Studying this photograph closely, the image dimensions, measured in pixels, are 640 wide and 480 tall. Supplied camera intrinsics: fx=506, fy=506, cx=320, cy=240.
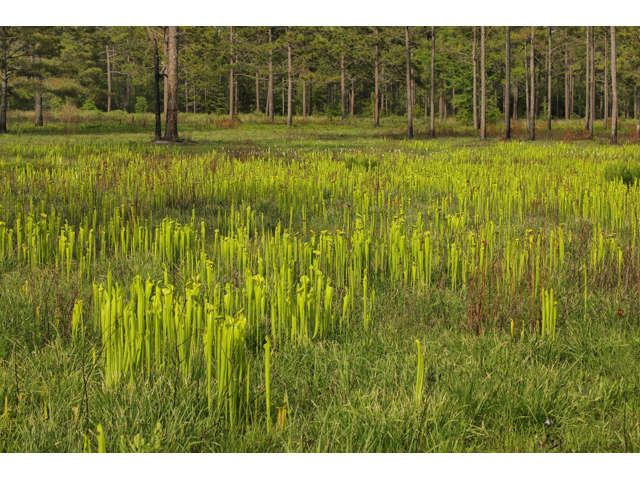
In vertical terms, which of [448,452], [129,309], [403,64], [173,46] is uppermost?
[403,64]

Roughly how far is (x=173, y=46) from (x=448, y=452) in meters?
19.9

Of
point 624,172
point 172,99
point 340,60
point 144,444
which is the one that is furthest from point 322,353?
point 340,60

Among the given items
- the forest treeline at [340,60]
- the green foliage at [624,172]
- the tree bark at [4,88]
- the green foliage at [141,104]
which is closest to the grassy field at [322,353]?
the green foliage at [624,172]

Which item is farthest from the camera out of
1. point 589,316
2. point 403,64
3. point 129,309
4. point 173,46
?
point 403,64

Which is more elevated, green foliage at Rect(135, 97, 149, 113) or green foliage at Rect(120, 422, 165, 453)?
green foliage at Rect(135, 97, 149, 113)

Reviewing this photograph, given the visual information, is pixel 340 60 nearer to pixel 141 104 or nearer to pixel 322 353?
pixel 141 104

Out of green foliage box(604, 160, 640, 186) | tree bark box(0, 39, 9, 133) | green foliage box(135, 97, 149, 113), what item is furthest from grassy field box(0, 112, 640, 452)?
green foliage box(135, 97, 149, 113)

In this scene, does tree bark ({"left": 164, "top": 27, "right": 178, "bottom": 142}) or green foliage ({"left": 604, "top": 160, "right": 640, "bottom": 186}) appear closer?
green foliage ({"left": 604, "top": 160, "right": 640, "bottom": 186})

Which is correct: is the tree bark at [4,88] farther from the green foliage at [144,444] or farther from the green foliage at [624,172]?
the green foliage at [144,444]

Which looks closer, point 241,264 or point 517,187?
point 241,264

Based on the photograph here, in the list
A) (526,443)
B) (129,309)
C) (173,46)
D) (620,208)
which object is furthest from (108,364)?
(173,46)

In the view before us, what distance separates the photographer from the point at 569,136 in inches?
1016

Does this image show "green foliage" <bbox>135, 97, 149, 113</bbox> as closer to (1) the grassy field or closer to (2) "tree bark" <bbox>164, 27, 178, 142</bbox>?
(2) "tree bark" <bbox>164, 27, 178, 142</bbox>

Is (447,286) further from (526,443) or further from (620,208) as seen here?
(620,208)
